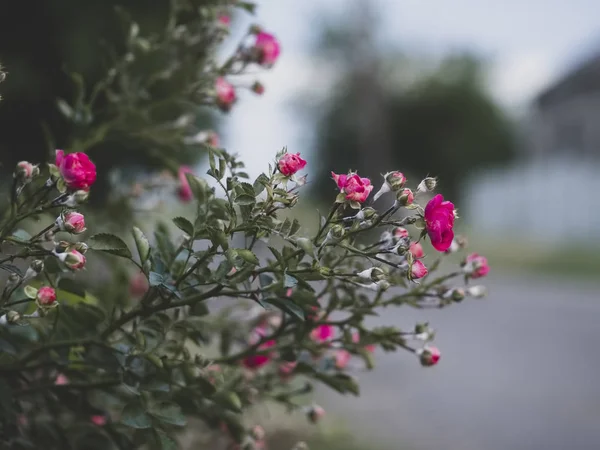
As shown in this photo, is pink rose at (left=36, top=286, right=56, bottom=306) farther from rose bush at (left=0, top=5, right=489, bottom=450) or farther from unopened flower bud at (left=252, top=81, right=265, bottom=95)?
unopened flower bud at (left=252, top=81, right=265, bottom=95)

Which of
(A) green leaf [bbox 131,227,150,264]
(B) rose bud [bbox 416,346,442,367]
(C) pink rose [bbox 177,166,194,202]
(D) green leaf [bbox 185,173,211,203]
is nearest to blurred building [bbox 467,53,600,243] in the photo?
(C) pink rose [bbox 177,166,194,202]

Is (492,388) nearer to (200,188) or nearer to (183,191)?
(183,191)

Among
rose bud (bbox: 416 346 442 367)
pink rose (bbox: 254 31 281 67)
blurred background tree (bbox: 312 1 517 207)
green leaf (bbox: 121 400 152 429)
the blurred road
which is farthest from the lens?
blurred background tree (bbox: 312 1 517 207)

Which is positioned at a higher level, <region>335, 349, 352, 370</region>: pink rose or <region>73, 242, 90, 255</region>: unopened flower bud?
<region>335, 349, 352, 370</region>: pink rose

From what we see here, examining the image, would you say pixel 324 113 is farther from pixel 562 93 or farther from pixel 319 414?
pixel 319 414

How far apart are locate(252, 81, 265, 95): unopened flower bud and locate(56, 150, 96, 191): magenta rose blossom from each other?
78 cm

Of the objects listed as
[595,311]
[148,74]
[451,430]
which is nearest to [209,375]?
[148,74]

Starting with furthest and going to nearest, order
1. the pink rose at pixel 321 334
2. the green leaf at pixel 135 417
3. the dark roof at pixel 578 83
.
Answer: the dark roof at pixel 578 83, the pink rose at pixel 321 334, the green leaf at pixel 135 417

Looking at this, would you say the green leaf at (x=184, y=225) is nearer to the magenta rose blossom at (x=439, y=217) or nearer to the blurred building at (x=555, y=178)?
the magenta rose blossom at (x=439, y=217)

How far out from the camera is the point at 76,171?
1039 millimetres

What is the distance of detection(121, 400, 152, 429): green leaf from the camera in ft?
3.81

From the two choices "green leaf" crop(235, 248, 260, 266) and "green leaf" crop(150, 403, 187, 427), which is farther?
"green leaf" crop(150, 403, 187, 427)

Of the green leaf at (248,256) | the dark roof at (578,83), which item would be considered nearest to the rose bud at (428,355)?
the green leaf at (248,256)

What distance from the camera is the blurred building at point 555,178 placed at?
16.8 metres
